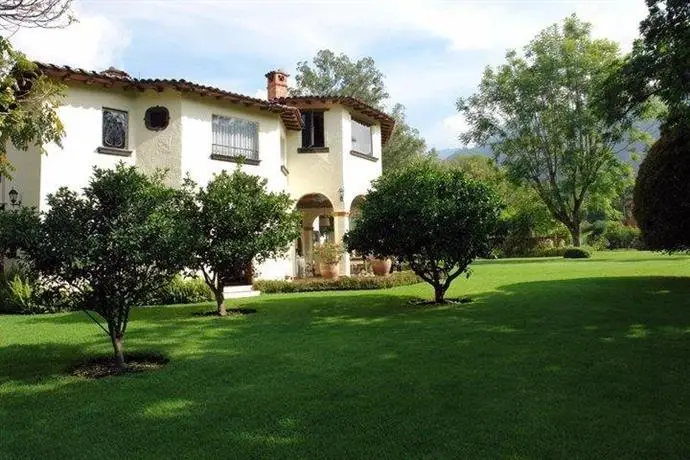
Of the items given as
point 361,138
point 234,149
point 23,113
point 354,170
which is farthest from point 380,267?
point 23,113

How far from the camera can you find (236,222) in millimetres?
13891

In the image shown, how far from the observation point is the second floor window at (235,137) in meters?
20.2

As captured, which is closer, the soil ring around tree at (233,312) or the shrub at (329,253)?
the soil ring around tree at (233,312)

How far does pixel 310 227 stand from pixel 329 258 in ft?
22.6

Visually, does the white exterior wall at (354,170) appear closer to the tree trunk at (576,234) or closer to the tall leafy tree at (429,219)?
the tall leafy tree at (429,219)

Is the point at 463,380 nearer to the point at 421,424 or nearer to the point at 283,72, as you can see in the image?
the point at 421,424

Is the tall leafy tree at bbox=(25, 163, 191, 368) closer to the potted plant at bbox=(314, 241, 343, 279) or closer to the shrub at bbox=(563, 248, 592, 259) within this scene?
the potted plant at bbox=(314, 241, 343, 279)

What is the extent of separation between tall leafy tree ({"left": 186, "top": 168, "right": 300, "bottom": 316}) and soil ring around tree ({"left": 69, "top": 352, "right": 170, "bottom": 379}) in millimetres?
4416

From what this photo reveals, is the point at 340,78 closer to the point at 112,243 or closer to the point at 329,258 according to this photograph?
the point at 329,258

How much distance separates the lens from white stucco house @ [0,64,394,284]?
17594 mm

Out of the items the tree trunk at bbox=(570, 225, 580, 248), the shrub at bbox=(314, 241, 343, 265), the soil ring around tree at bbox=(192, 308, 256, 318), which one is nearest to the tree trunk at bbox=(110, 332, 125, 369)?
the soil ring around tree at bbox=(192, 308, 256, 318)

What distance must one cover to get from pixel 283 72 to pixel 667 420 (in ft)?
75.9

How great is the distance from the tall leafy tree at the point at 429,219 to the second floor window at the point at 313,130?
921 cm

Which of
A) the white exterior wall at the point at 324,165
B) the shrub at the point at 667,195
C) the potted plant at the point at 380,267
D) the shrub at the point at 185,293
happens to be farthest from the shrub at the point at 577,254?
the shrub at the point at 185,293
